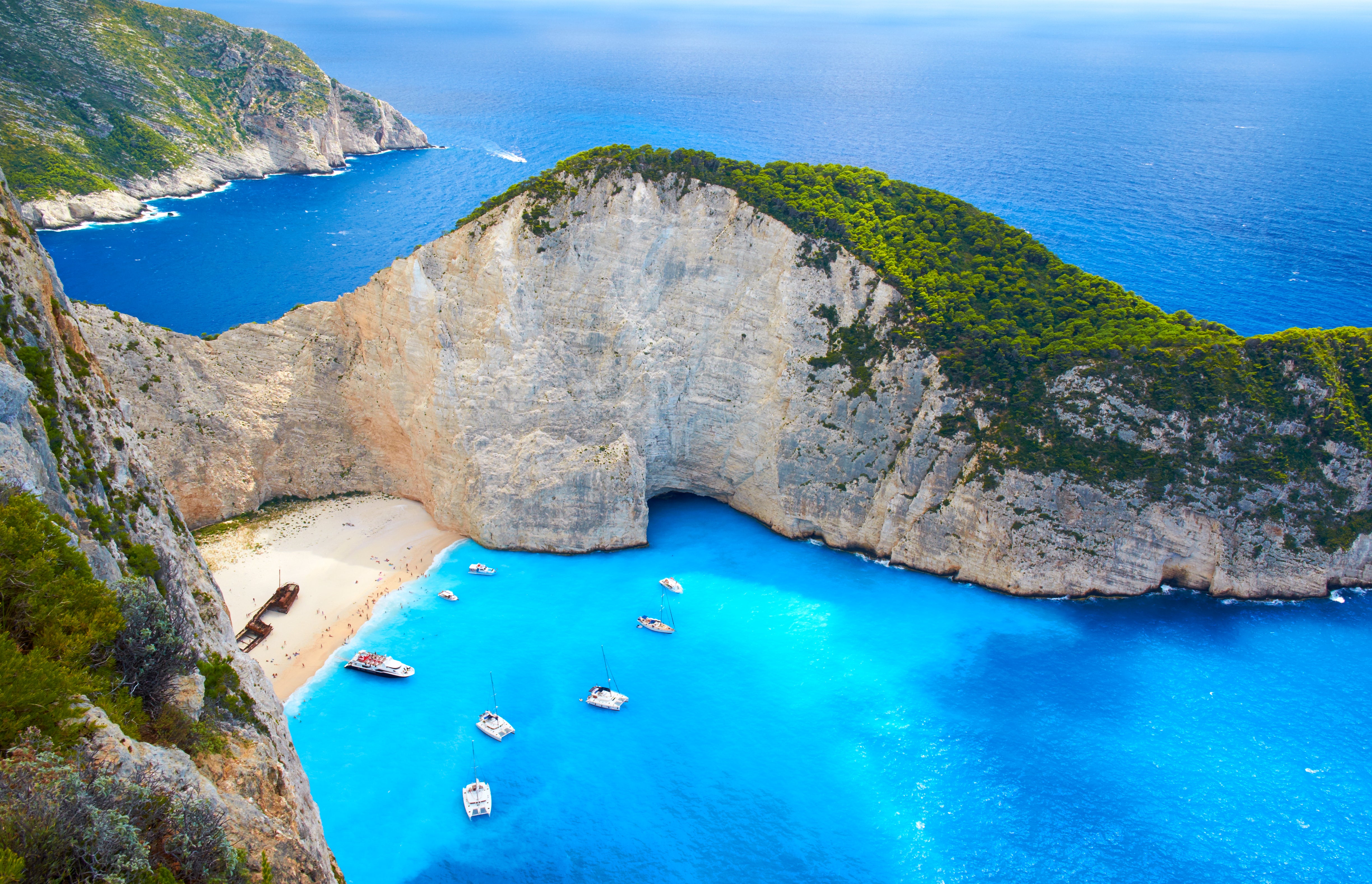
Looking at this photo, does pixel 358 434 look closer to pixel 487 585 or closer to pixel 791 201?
pixel 487 585

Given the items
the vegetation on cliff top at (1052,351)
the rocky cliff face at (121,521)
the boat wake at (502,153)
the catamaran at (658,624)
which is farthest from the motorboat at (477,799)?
the boat wake at (502,153)

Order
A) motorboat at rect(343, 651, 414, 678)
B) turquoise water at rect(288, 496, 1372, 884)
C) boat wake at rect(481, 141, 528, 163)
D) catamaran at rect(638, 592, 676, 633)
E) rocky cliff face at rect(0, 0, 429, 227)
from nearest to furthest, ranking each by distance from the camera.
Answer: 1. turquoise water at rect(288, 496, 1372, 884)
2. motorboat at rect(343, 651, 414, 678)
3. catamaran at rect(638, 592, 676, 633)
4. rocky cliff face at rect(0, 0, 429, 227)
5. boat wake at rect(481, 141, 528, 163)

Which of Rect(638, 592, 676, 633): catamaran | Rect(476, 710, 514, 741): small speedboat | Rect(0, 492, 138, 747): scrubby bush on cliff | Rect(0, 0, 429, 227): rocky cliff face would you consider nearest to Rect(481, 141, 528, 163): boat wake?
Rect(0, 0, 429, 227): rocky cliff face

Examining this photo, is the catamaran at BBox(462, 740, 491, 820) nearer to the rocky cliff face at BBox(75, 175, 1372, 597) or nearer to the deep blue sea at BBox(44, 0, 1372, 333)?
the rocky cliff face at BBox(75, 175, 1372, 597)

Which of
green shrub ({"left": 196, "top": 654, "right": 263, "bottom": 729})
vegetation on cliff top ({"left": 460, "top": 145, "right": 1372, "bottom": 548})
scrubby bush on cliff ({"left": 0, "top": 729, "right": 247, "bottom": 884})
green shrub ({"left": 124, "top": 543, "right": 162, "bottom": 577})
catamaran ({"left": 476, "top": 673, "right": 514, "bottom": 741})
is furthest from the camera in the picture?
vegetation on cliff top ({"left": 460, "top": 145, "right": 1372, "bottom": 548})

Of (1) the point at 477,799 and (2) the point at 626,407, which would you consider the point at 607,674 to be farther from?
(2) the point at 626,407

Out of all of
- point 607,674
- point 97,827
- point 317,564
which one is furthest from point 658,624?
point 97,827
